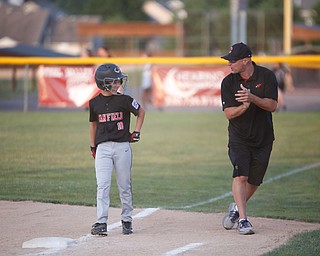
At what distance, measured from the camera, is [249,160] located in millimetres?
8562

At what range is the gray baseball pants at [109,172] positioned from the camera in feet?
26.8

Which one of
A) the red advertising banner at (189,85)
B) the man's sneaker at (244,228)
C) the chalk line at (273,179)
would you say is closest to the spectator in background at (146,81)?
the red advertising banner at (189,85)

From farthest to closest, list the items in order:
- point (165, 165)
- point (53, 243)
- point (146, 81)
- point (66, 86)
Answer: point (146, 81)
point (66, 86)
point (165, 165)
point (53, 243)

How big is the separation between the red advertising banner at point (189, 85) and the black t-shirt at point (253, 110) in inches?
646

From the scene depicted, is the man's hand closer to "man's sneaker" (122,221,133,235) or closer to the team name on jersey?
the team name on jersey

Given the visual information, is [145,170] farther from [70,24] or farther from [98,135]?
[70,24]

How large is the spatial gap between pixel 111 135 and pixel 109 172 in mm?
368

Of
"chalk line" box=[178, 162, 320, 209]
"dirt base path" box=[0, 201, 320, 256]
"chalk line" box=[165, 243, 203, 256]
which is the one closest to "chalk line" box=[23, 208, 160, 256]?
"dirt base path" box=[0, 201, 320, 256]

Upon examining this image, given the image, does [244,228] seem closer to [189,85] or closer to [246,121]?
[246,121]

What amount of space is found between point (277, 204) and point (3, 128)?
35.5 ft

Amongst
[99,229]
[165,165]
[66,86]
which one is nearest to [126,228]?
[99,229]

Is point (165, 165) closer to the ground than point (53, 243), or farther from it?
farther from it

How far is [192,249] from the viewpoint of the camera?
7527mm

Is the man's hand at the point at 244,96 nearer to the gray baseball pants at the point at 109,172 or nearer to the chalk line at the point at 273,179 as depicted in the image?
the gray baseball pants at the point at 109,172
